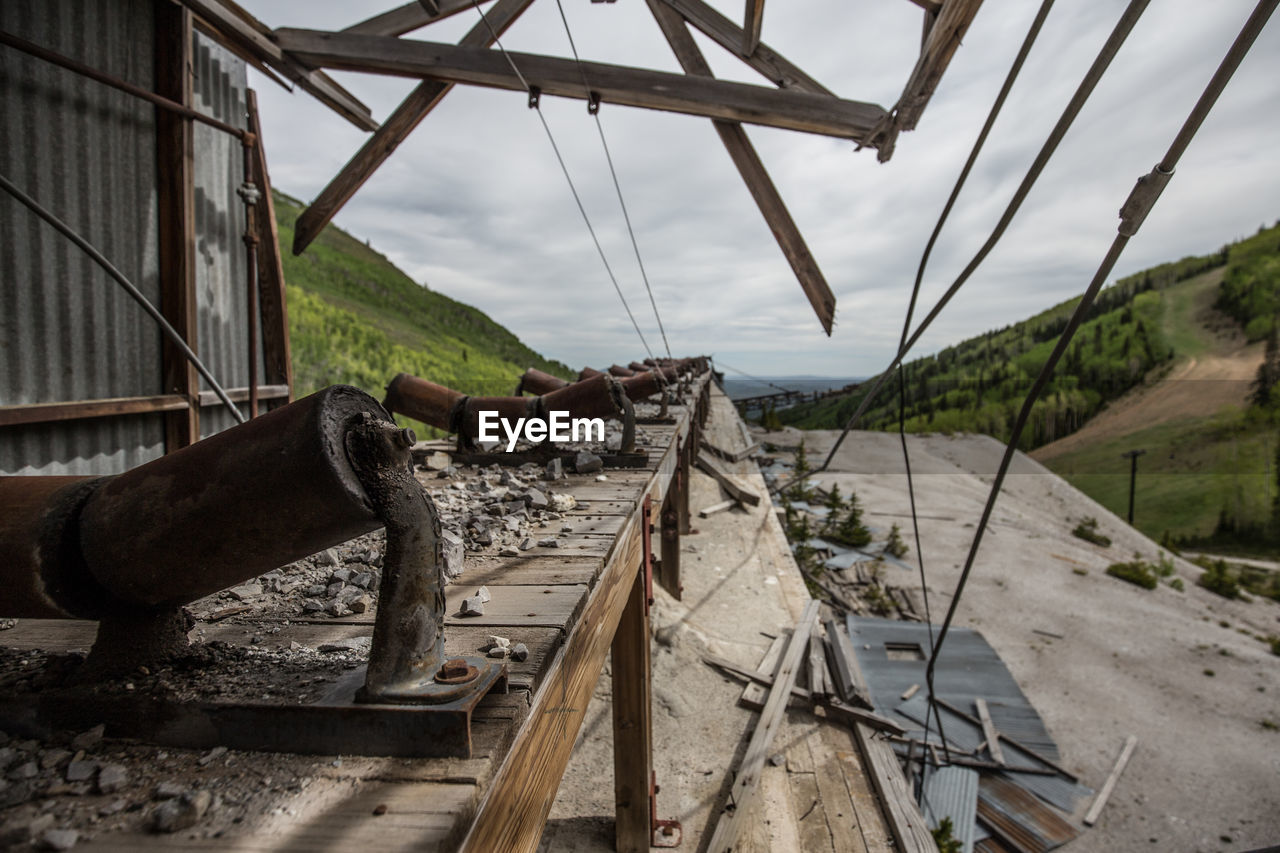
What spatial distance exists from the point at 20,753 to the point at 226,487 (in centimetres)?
55

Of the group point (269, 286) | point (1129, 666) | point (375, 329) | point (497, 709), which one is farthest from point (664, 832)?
point (1129, 666)

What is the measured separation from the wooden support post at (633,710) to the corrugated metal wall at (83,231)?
3457mm

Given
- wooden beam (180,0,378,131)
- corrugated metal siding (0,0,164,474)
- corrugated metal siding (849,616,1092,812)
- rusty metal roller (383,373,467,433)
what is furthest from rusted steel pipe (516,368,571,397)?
corrugated metal siding (849,616,1092,812)

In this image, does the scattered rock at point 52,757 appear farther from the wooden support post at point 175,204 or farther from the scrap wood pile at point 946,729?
the scrap wood pile at point 946,729

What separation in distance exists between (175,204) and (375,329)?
34.3ft

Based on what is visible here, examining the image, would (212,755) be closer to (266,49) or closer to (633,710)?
(633,710)

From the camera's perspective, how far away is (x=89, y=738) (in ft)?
3.24

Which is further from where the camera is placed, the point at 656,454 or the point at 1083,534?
the point at 1083,534

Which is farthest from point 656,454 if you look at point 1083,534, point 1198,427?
point 1198,427

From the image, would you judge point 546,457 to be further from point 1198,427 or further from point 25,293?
point 1198,427

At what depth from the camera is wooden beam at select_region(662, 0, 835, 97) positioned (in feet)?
13.4

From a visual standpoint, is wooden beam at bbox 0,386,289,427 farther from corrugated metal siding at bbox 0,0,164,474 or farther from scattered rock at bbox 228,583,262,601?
scattered rock at bbox 228,583,262,601

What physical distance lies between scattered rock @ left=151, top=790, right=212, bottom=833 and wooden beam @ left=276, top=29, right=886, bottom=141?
4390 mm

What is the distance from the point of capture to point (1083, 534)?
2391 centimetres
